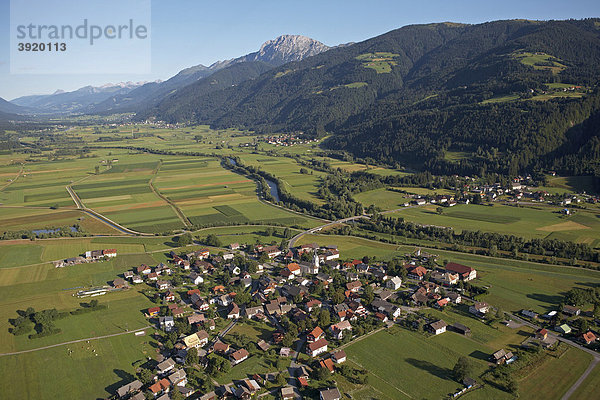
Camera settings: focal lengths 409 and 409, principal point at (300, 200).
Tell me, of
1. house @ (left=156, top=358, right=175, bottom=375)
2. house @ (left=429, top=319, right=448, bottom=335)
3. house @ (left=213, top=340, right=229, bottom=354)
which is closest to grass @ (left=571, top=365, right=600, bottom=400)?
house @ (left=429, top=319, right=448, bottom=335)

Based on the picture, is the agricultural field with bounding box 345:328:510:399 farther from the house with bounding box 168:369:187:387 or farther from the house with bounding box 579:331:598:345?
the house with bounding box 168:369:187:387

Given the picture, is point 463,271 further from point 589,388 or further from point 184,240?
point 184,240

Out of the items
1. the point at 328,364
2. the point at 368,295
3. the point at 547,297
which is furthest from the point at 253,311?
the point at 547,297

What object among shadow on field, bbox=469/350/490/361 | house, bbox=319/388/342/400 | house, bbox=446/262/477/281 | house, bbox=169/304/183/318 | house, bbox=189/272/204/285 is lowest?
house, bbox=319/388/342/400

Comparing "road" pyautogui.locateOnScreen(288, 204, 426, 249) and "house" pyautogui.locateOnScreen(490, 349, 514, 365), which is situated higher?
"road" pyautogui.locateOnScreen(288, 204, 426, 249)

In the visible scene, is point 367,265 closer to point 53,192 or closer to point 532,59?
point 53,192

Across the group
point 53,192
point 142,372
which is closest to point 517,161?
point 142,372
